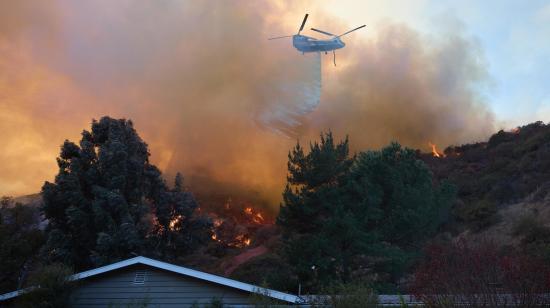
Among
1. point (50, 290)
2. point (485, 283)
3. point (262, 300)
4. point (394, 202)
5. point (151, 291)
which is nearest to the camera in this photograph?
point (485, 283)

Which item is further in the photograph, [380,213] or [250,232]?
[250,232]

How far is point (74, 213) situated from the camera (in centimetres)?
3547

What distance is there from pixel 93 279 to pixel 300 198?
14793 millimetres

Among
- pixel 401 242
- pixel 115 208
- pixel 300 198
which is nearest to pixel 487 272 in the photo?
pixel 300 198

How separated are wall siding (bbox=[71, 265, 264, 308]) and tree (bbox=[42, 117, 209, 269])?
12246 mm

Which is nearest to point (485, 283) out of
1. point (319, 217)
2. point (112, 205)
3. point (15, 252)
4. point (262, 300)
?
point (262, 300)

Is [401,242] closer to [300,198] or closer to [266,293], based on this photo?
[300,198]

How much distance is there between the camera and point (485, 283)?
1347 cm

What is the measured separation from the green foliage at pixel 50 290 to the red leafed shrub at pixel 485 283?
44.4 ft

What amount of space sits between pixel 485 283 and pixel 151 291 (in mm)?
13241

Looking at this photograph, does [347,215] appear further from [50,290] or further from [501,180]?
[501,180]

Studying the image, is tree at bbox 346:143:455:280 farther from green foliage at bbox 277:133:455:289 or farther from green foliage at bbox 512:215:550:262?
green foliage at bbox 512:215:550:262

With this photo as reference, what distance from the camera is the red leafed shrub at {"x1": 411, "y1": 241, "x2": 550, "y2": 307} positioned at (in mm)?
13036

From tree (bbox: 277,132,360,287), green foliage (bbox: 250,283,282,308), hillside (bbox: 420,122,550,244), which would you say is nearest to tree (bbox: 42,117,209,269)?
tree (bbox: 277,132,360,287)
